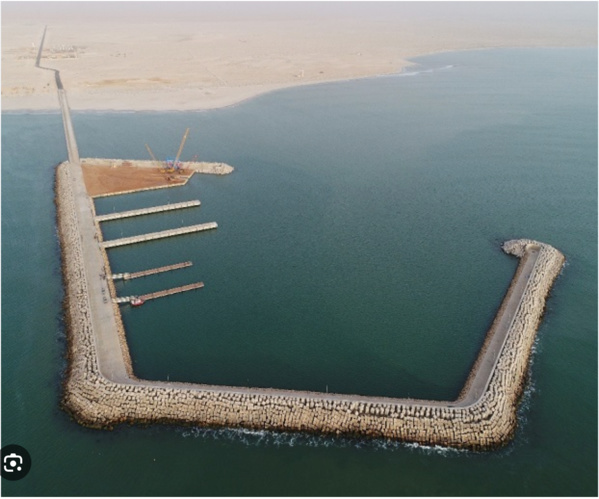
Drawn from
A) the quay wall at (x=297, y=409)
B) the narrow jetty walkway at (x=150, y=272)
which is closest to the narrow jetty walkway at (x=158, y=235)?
the narrow jetty walkway at (x=150, y=272)

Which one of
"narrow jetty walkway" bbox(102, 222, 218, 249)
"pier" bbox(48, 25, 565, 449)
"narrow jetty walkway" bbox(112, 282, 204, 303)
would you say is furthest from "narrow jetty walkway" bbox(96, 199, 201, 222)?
"pier" bbox(48, 25, 565, 449)

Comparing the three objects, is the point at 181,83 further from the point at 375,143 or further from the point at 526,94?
the point at 526,94

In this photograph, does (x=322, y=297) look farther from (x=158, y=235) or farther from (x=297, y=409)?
(x=158, y=235)

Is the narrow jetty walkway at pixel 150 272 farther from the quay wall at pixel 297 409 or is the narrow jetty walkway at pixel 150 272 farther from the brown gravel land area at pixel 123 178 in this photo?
the brown gravel land area at pixel 123 178

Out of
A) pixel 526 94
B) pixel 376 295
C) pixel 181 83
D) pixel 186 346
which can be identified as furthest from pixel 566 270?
pixel 181 83

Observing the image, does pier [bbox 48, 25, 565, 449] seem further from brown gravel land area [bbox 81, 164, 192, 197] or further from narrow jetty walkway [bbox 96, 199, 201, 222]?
brown gravel land area [bbox 81, 164, 192, 197]

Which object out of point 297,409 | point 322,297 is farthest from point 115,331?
point 322,297
